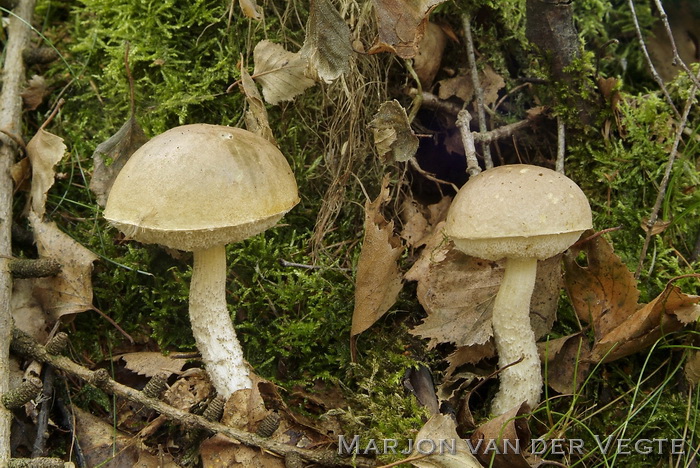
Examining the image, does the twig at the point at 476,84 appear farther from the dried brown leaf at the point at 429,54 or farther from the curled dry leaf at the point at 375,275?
the curled dry leaf at the point at 375,275

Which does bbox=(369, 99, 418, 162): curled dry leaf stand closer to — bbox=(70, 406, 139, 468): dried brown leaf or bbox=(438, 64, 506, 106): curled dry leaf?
bbox=(438, 64, 506, 106): curled dry leaf

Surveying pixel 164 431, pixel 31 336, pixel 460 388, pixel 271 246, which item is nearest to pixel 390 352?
pixel 460 388

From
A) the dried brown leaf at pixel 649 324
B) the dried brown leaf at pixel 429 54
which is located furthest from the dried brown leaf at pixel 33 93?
the dried brown leaf at pixel 649 324

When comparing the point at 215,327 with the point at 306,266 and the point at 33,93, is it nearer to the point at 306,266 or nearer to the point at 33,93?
the point at 306,266

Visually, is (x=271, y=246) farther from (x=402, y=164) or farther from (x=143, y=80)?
(x=143, y=80)

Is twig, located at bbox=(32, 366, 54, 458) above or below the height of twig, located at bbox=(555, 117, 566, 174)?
below

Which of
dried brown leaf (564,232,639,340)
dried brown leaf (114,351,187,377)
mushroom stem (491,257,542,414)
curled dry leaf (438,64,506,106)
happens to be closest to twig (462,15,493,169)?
curled dry leaf (438,64,506,106)
